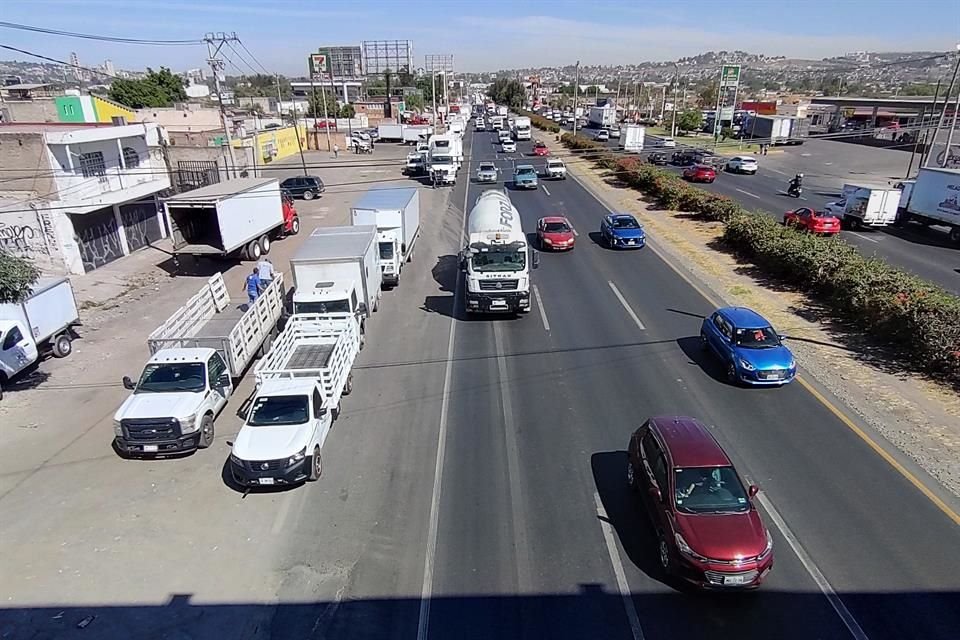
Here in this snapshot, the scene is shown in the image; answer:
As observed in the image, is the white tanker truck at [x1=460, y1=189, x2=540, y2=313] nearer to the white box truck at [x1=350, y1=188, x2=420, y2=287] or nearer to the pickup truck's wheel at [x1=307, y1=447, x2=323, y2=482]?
the white box truck at [x1=350, y1=188, x2=420, y2=287]

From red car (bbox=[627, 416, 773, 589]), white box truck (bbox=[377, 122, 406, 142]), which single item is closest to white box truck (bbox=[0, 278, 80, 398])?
red car (bbox=[627, 416, 773, 589])

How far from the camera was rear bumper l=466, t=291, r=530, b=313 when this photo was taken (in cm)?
1850

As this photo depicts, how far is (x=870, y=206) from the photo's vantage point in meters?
30.3

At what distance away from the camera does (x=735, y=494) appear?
29.0ft

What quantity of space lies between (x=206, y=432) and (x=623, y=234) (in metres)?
20.9

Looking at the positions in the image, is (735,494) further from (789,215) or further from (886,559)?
(789,215)

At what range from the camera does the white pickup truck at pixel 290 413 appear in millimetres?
10703

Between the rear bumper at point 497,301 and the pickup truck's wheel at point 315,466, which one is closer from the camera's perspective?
the pickup truck's wheel at point 315,466

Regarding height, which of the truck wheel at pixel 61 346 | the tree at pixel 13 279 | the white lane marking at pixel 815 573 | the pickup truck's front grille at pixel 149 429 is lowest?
the truck wheel at pixel 61 346

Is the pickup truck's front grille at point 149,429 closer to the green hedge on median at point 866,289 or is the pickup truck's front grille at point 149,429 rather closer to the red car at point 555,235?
the green hedge on median at point 866,289

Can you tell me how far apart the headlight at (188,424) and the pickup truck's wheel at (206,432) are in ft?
0.76

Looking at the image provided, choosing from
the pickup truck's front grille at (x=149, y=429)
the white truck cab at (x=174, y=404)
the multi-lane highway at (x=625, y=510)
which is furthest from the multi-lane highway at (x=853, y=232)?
the pickup truck's front grille at (x=149, y=429)

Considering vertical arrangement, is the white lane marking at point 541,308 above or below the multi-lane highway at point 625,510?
below

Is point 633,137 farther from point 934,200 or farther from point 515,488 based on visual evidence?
point 515,488
